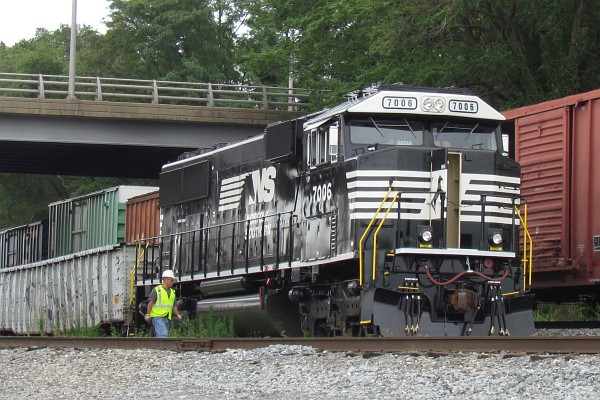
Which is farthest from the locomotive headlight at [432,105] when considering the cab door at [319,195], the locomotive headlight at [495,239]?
the locomotive headlight at [495,239]

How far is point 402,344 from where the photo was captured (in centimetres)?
1136

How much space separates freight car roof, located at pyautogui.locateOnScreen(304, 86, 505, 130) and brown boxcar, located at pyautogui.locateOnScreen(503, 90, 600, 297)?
7.26 ft

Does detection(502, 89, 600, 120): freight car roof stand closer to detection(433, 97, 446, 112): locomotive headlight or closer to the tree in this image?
detection(433, 97, 446, 112): locomotive headlight

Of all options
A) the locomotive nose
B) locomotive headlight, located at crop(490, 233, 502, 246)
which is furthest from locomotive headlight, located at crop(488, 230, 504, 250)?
the locomotive nose

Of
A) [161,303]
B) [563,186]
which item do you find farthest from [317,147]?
[563,186]

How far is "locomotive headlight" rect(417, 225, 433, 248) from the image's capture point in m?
14.2

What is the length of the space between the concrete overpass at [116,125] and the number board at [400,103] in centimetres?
2260

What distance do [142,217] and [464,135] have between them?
12884 mm

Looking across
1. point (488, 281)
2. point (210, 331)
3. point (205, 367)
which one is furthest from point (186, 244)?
point (205, 367)

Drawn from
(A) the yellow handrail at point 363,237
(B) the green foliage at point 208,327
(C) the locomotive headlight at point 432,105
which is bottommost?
(B) the green foliage at point 208,327

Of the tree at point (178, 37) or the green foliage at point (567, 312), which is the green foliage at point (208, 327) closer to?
the green foliage at point (567, 312)

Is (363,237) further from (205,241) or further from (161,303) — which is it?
(205,241)

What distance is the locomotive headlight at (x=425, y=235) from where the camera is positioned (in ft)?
46.5

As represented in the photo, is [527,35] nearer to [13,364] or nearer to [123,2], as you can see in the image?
[13,364]
